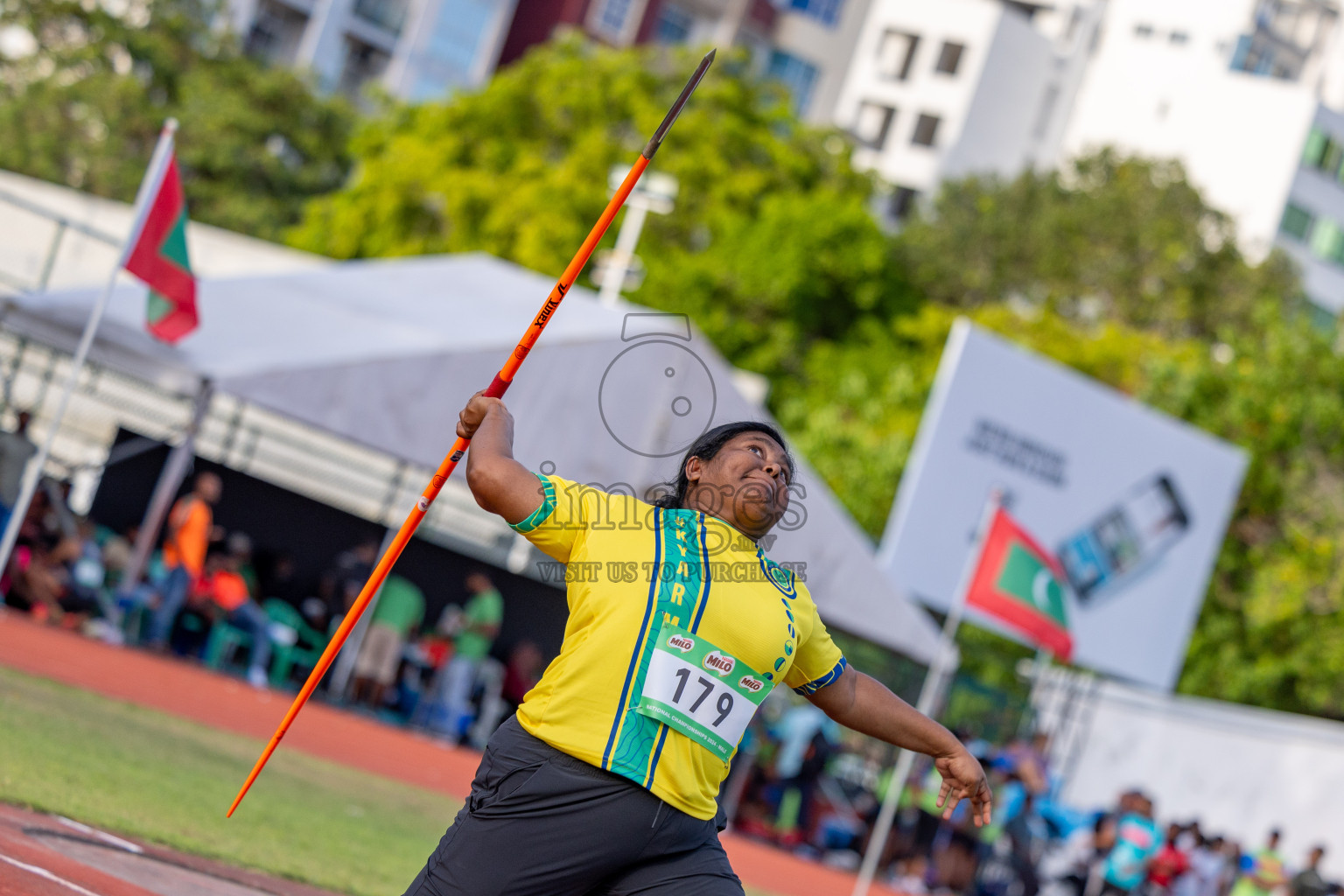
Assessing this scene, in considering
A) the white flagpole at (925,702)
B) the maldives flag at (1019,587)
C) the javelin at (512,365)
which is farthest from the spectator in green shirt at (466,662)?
the javelin at (512,365)

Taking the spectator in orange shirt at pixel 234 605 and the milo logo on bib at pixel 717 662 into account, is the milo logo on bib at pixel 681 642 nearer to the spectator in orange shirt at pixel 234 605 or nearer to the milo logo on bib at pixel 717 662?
the milo logo on bib at pixel 717 662

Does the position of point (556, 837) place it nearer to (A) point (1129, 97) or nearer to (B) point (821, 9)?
(B) point (821, 9)

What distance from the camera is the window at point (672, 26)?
2205 inches

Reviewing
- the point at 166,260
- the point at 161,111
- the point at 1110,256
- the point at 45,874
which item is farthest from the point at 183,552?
the point at 1110,256

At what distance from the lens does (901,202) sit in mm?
60625

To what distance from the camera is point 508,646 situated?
643 inches

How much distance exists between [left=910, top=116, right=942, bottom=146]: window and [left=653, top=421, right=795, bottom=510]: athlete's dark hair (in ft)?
190

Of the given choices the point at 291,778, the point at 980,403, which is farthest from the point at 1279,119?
the point at 291,778

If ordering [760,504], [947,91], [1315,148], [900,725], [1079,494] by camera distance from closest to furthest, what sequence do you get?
[760,504]
[900,725]
[1079,494]
[1315,148]
[947,91]

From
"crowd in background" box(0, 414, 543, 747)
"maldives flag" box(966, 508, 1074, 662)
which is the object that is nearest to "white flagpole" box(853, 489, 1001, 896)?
"maldives flag" box(966, 508, 1074, 662)

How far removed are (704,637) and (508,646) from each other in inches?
518

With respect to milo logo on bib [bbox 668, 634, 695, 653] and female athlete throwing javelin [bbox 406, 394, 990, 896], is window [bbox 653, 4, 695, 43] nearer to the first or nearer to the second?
female athlete throwing javelin [bbox 406, 394, 990, 896]

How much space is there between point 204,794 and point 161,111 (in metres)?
38.5

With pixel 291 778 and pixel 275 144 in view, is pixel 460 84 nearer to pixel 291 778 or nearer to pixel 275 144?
pixel 275 144
